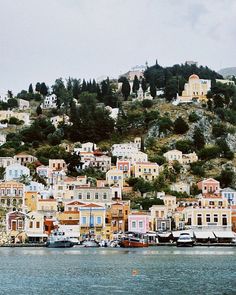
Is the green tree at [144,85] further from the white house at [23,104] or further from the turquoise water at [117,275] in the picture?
the turquoise water at [117,275]

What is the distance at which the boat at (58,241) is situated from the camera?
3071 inches

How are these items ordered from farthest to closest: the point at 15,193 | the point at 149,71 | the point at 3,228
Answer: the point at 149,71
the point at 15,193
the point at 3,228

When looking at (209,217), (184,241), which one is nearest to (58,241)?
(184,241)

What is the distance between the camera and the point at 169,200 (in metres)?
94.9

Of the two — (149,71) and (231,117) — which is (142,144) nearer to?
(231,117)

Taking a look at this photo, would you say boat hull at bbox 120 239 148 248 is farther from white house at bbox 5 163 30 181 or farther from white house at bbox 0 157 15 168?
white house at bbox 0 157 15 168

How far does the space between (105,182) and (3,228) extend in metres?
21.0

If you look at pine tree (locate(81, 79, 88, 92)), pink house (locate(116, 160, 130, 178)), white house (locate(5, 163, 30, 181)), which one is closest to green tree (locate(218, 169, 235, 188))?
pink house (locate(116, 160, 130, 178))

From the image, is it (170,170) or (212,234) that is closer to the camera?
(212,234)

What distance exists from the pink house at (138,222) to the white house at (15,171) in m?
19.8

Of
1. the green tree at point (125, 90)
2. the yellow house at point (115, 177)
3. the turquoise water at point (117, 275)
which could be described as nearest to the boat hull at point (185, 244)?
the turquoise water at point (117, 275)

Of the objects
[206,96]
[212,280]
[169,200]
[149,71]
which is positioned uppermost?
[149,71]

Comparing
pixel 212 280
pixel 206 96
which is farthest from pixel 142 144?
pixel 212 280

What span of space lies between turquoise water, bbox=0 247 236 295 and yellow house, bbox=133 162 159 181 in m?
47.9
